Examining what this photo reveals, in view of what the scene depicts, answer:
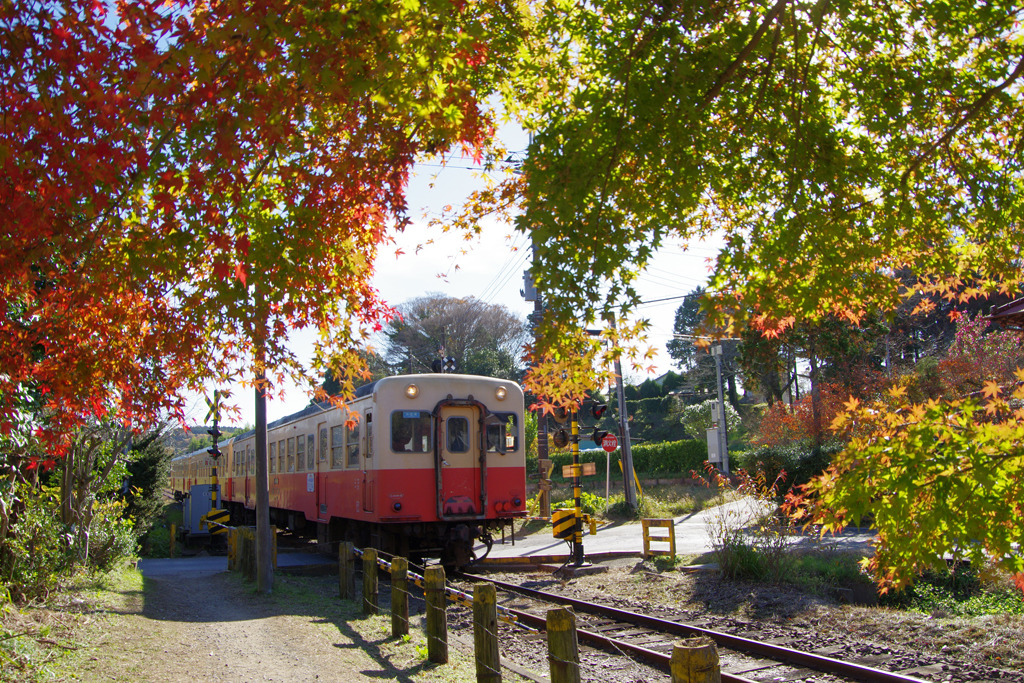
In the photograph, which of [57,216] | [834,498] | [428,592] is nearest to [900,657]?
[834,498]

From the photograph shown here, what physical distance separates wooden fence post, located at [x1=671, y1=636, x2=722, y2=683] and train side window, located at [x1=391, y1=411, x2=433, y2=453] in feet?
28.8

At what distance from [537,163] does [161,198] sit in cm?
227

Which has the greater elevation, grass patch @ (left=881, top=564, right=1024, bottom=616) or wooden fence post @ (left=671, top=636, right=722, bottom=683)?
wooden fence post @ (left=671, top=636, right=722, bottom=683)

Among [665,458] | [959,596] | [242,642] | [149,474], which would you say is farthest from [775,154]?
[665,458]

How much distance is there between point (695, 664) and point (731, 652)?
404cm

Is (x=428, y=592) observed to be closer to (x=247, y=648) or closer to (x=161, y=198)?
(x=247, y=648)

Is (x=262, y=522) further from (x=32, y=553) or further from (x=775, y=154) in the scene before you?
(x=775, y=154)

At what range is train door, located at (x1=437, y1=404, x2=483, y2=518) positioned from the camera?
492 inches

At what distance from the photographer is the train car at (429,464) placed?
40.1 ft

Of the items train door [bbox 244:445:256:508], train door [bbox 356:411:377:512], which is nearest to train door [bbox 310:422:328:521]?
train door [bbox 356:411:377:512]

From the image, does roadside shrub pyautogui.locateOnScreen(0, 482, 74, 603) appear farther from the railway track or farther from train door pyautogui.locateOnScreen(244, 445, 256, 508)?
train door pyautogui.locateOnScreen(244, 445, 256, 508)

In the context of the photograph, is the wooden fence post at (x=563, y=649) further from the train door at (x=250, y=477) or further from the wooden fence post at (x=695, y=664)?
the train door at (x=250, y=477)

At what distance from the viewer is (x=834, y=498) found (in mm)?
4223

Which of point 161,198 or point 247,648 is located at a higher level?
point 161,198
